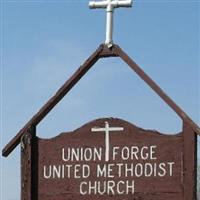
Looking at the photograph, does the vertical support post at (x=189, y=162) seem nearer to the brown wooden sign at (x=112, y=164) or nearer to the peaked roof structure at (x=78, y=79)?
the brown wooden sign at (x=112, y=164)

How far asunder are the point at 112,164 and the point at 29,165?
2.87 feet

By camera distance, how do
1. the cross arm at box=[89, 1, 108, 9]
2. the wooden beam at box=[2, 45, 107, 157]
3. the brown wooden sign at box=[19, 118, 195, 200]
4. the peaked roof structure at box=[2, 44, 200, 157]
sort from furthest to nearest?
the cross arm at box=[89, 1, 108, 9]
the wooden beam at box=[2, 45, 107, 157]
the peaked roof structure at box=[2, 44, 200, 157]
the brown wooden sign at box=[19, 118, 195, 200]

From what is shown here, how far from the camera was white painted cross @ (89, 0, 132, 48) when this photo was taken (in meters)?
6.36

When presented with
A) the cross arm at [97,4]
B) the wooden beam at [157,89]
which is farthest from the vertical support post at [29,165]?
the cross arm at [97,4]

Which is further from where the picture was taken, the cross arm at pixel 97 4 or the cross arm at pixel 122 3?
the cross arm at pixel 97 4

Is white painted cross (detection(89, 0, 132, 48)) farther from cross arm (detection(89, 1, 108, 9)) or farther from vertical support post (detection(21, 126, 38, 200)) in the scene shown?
vertical support post (detection(21, 126, 38, 200))

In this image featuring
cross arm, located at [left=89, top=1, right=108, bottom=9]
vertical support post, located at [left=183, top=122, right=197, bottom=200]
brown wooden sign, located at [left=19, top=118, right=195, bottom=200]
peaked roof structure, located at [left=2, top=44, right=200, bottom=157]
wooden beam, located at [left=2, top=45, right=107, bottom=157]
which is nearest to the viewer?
vertical support post, located at [left=183, top=122, right=197, bottom=200]

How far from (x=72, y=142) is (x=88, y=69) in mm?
740

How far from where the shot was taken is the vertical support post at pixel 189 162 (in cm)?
577

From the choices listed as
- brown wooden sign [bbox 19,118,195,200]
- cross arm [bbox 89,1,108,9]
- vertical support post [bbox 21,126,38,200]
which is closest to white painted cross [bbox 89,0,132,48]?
cross arm [bbox 89,1,108,9]

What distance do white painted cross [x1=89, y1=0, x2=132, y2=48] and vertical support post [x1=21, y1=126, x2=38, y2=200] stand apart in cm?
118

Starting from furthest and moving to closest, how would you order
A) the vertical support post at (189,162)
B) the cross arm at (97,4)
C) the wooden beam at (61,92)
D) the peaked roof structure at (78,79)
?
the cross arm at (97,4) < the wooden beam at (61,92) < the peaked roof structure at (78,79) < the vertical support post at (189,162)

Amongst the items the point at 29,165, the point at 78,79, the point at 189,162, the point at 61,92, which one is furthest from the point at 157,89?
the point at 29,165

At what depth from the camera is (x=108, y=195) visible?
6.06m
